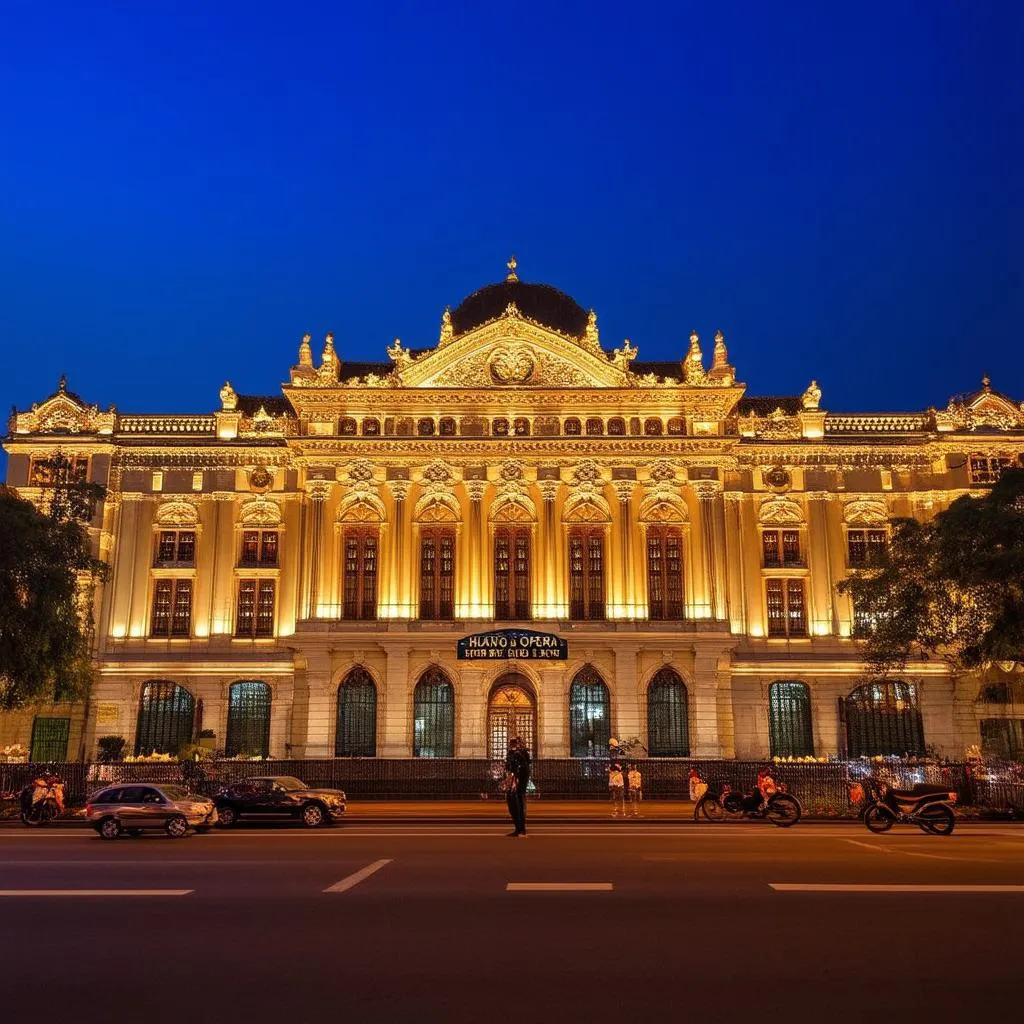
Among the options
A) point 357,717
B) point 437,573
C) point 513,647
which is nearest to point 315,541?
point 437,573

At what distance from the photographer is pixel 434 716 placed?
4350cm

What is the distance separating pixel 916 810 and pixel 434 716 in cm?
2413

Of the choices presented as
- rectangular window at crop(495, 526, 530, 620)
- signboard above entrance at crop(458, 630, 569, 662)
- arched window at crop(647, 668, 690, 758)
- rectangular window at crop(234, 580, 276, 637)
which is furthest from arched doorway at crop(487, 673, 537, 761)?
rectangular window at crop(234, 580, 276, 637)

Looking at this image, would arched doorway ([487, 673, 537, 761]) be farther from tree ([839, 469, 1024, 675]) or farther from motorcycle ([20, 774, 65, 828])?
motorcycle ([20, 774, 65, 828])

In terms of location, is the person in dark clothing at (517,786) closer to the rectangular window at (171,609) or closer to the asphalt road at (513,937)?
the asphalt road at (513,937)

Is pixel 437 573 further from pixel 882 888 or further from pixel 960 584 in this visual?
pixel 882 888

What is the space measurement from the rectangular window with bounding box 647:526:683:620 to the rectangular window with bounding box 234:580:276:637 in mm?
16935

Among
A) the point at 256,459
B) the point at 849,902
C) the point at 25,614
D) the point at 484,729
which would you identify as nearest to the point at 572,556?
the point at 484,729

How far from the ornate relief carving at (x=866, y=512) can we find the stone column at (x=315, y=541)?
23.6m

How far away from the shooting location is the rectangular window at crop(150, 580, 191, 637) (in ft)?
150

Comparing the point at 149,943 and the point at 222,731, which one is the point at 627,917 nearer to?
the point at 149,943

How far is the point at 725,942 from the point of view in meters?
10.0

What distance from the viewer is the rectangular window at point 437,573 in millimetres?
44531

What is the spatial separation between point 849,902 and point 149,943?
805 cm
